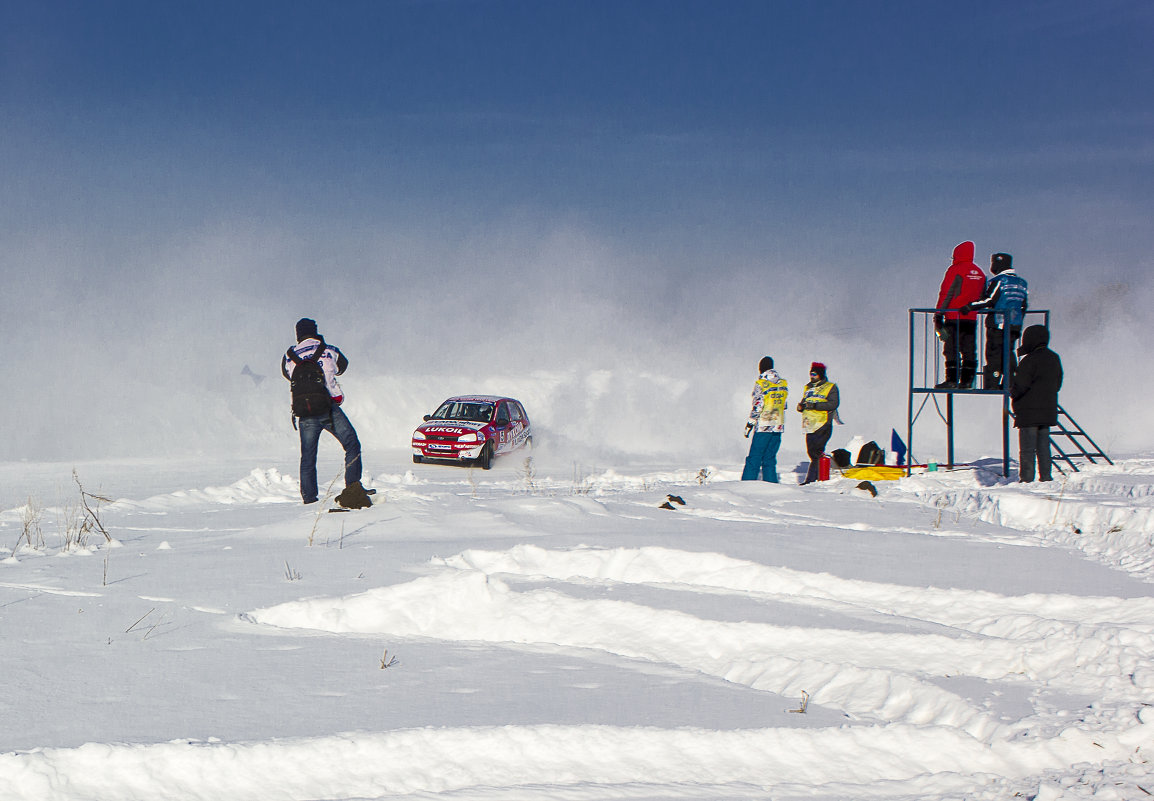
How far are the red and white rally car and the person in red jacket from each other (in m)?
8.37

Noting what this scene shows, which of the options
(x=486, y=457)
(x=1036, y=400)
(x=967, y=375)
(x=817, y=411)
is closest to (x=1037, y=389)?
(x=1036, y=400)

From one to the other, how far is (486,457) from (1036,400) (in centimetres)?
1000

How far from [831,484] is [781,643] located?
30.8ft

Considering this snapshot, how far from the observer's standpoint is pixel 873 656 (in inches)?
156

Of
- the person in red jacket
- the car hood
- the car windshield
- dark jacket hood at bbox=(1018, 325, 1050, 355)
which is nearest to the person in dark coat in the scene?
dark jacket hood at bbox=(1018, 325, 1050, 355)

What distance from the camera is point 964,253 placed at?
14.0 m

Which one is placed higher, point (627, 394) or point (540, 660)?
point (627, 394)

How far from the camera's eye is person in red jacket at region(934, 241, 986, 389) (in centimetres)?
1384

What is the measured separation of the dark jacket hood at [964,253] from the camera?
45.6 ft

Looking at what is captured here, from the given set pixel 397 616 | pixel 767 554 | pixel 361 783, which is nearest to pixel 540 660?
pixel 397 616

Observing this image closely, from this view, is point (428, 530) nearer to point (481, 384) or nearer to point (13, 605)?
point (13, 605)

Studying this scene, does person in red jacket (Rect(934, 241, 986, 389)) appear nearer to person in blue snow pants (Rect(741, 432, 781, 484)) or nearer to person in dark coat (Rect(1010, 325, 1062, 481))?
person in dark coat (Rect(1010, 325, 1062, 481))

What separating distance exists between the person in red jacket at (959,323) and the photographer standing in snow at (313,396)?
30.3 ft

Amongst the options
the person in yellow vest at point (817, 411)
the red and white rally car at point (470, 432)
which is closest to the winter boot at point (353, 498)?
the person in yellow vest at point (817, 411)
